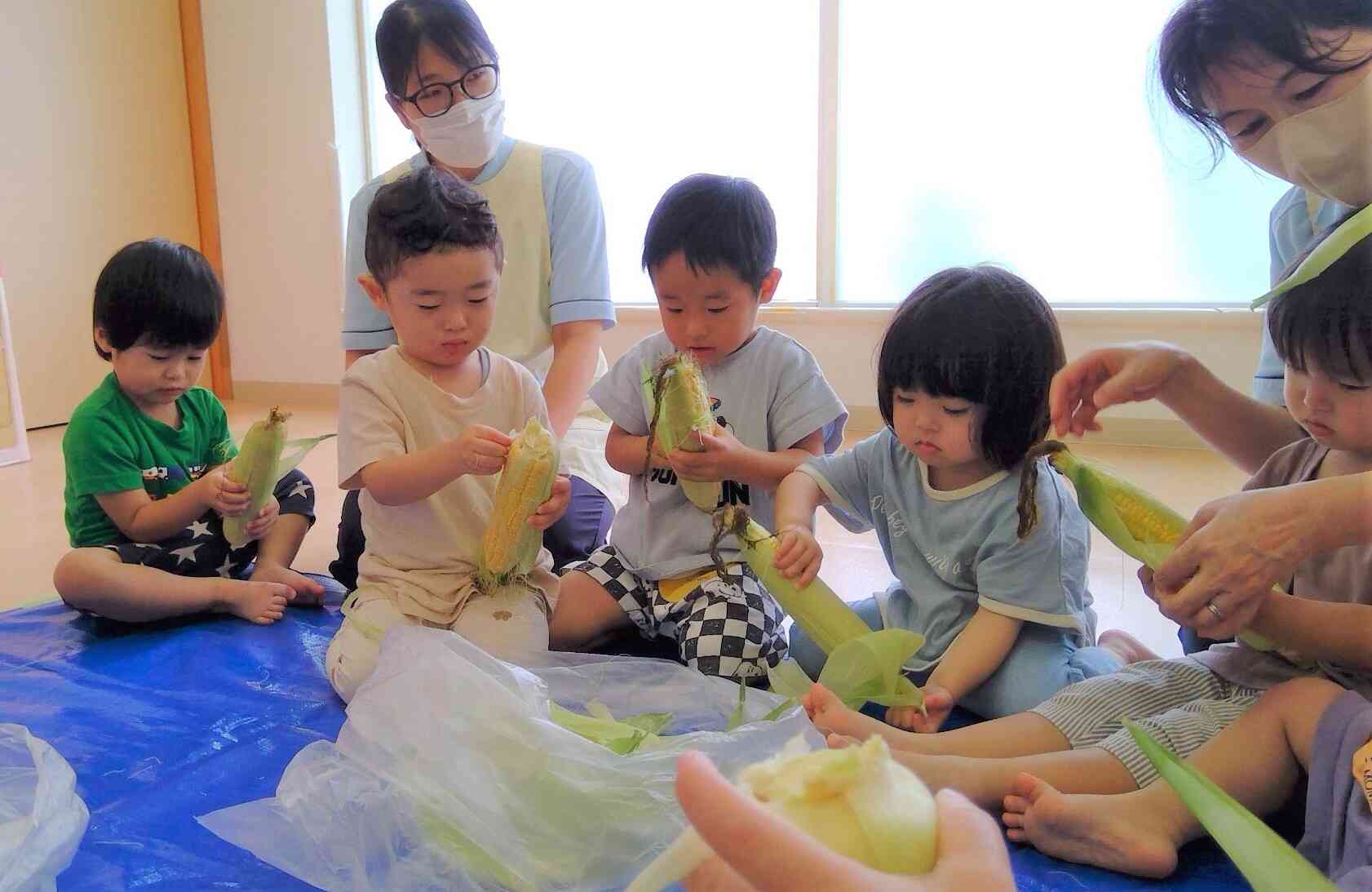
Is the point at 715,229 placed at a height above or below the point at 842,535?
above

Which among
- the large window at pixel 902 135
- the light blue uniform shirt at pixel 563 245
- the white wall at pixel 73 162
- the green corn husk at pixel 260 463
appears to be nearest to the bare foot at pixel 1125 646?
the light blue uniform shirt at pixel 563 245

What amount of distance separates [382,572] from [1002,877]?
49.3 inches

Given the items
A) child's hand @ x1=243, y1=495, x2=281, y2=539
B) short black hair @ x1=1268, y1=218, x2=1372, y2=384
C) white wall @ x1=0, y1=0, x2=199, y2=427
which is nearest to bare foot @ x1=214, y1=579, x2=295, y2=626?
child's hand @ x1=243, y1=495, x2=281, y2=539

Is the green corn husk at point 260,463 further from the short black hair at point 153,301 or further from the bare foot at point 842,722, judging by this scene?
the bare foot at point 842,722

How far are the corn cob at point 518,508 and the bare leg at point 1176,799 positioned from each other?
77 cm

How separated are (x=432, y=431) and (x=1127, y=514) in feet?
3.28

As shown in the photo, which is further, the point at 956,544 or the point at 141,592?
the point at 141,592

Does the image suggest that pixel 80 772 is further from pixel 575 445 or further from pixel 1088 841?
pixel 1088 841

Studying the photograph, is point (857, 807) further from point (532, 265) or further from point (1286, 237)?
point (532, 265)

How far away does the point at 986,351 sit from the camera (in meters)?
1.27

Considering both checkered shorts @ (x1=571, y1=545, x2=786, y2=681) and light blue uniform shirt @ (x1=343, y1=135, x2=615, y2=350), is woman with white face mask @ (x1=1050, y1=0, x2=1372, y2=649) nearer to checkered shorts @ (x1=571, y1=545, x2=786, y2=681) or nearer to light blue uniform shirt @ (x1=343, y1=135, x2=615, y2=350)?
checkered shorts @ (x1=571, y1=545, x2=786, y2=681)

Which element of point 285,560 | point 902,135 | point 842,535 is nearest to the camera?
point 285,560

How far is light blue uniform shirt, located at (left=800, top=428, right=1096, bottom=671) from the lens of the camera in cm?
132

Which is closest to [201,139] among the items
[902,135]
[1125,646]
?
[902,135]
